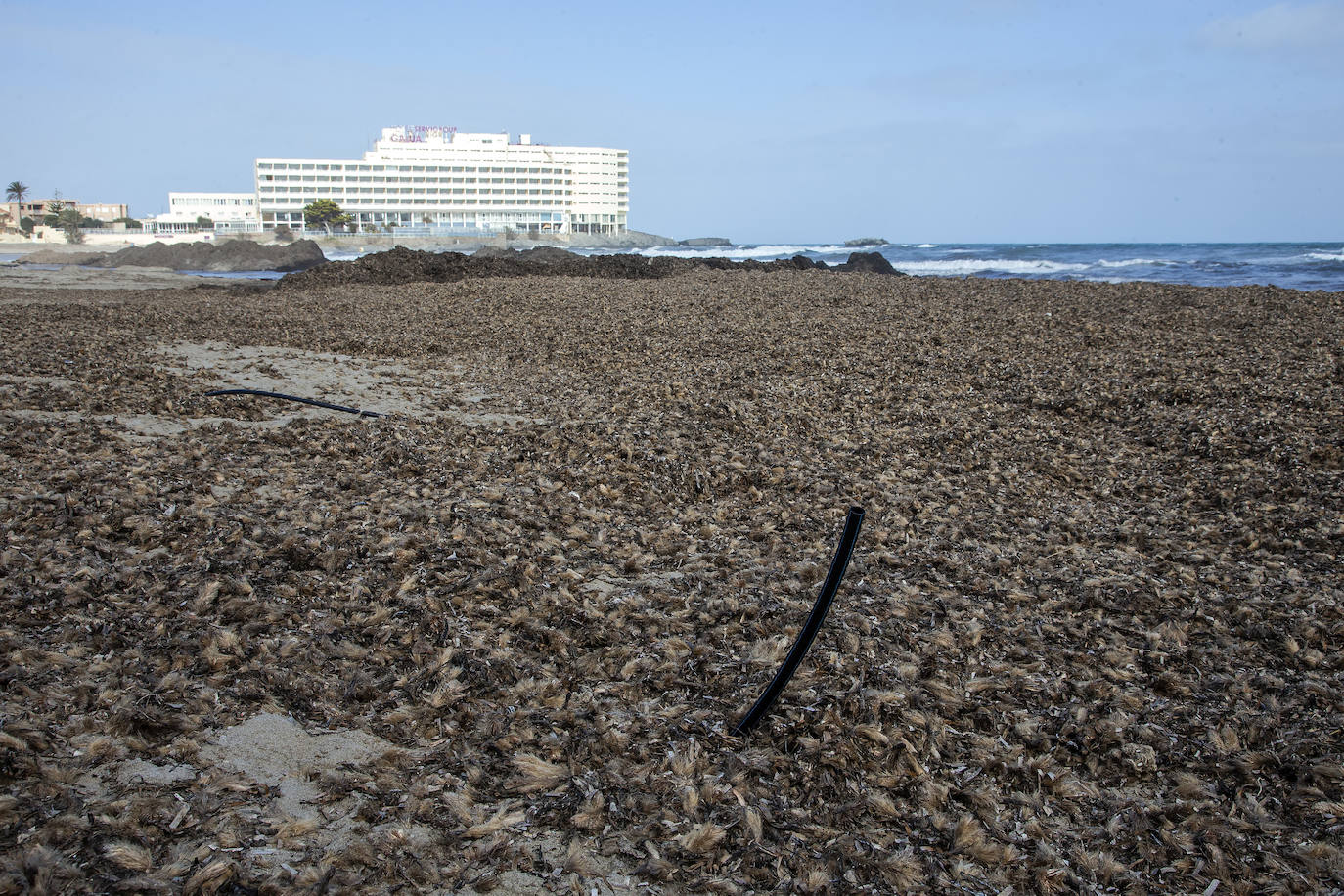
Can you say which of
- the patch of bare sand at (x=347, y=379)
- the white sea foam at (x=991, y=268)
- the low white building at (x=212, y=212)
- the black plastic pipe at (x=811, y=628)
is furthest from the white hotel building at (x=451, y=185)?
the black plastic pipe at (x=811, y=628)

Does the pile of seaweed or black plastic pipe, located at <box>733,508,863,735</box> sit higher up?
the pile of seaweed

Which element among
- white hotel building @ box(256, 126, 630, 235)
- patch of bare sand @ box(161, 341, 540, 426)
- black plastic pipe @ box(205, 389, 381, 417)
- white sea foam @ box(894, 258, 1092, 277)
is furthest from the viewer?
white hotel building @ box(256, 126, 630, 235)

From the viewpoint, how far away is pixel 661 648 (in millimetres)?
3783

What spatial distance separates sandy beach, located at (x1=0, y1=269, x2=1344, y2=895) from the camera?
8.52 feet

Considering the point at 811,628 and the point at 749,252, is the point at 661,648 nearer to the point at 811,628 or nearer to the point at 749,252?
the point at 811,628

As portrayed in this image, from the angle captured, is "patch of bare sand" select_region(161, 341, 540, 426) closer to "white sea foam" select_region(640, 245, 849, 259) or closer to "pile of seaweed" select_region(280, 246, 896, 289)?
"pile of seaweed" select_region(280, 246, 896, 289)

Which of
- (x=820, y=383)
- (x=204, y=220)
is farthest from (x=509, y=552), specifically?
(x=204, y=220)

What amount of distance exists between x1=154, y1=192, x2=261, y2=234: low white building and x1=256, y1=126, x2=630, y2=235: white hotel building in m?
1.95

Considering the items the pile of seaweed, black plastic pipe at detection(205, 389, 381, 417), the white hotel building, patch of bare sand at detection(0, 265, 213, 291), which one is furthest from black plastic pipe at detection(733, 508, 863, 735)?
the white hotel building

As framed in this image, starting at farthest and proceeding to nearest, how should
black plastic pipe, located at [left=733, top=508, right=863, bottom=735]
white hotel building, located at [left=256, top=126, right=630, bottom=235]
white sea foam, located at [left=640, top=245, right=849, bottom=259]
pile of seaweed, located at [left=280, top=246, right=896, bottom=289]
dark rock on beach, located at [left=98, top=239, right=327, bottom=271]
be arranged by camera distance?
white hotel building, located at [left=256, top=126, right=630, bottom=235]
white sea foam, located at [left=640, top=245, right=849, bottom=259]
dark rock on beach, located at [left=98, top=239, right=327, bottom=271]
pile of seaweed, located at [left=280, top=246, right=896, bottom=289]
black plastic pipe, located at [left=733, top=508, right=863, bottom=735]

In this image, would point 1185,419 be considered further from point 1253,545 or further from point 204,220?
point 204,220

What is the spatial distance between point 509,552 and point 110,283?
29.5m

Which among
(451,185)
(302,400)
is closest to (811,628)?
(302,400)

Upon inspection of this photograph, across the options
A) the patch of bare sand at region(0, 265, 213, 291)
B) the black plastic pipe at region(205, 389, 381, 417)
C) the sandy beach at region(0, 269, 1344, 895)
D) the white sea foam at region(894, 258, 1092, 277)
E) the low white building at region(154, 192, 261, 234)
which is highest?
the low white building at region(154, 192, 261, 234)
